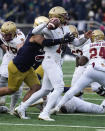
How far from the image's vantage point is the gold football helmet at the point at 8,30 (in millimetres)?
8820

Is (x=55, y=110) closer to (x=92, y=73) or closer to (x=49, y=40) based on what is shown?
(x=92, y=73)

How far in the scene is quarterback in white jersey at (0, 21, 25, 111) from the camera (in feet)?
29.1

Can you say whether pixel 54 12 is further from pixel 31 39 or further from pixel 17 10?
pixel 17 10

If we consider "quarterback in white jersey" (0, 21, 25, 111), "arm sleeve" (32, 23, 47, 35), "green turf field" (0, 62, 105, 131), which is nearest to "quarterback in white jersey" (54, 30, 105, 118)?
Result: "green turf field" (0, 62, 105, 131)

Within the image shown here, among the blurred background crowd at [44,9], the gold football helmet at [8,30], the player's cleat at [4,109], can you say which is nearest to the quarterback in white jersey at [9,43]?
the gold football helmet at [8,30]

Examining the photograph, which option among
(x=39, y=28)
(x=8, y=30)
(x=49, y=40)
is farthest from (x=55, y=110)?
(x=8, y=30)

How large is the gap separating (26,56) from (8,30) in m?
0.57

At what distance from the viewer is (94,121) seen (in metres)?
8.27

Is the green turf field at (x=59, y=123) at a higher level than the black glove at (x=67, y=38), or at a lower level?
lower

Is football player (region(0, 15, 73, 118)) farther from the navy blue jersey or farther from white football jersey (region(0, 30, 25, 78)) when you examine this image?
white football jersey (region(0, 30, 25, 78))

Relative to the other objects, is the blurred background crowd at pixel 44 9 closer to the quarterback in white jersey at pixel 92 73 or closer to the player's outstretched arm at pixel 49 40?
the quarterback in white jersey at pixel 92 73

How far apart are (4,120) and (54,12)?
1.75 m

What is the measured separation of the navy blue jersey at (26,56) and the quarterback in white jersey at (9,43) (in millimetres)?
427

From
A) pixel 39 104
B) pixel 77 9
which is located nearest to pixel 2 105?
pixel 39 104
